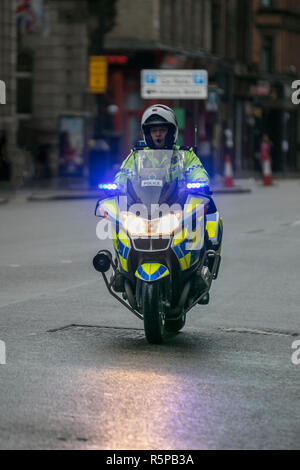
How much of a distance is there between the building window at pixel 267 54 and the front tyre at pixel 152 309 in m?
58.4

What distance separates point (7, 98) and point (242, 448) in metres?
31.6

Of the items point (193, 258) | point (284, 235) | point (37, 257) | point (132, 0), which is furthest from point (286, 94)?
point (193, 258)

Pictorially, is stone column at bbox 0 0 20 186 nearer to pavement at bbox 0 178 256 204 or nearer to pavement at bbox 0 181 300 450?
pavement at bbox 0 178 256 204

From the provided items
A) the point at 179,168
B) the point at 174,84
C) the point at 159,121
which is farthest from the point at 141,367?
the point at 174,84

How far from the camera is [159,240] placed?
8227 millimetres

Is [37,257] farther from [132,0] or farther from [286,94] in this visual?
[286,94]

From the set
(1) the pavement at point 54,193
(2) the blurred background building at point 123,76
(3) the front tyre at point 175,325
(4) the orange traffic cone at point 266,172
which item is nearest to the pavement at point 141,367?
(3) the front tyre at point 175,325

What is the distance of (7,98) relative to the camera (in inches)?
1439

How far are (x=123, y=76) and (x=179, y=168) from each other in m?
39.9

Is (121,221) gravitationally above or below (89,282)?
above

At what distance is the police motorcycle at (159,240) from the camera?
822 cm

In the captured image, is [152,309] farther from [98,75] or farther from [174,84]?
[174,84]

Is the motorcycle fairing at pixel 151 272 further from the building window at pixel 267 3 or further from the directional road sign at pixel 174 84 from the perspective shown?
the building window at pixel 267 3

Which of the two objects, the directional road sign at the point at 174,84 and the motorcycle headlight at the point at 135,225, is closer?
the motorcycle headlight at the point at 135,225
